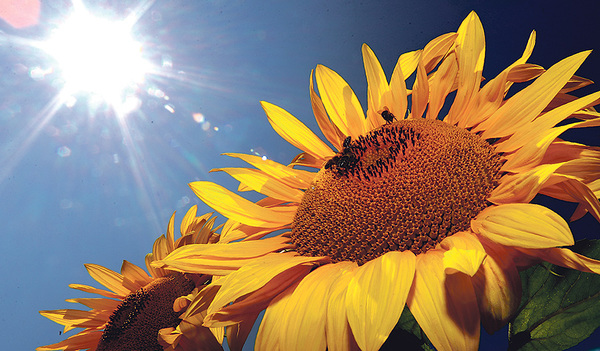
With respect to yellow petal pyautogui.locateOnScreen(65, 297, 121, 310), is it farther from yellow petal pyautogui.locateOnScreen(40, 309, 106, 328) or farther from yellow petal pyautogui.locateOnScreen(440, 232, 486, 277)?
yellow petal pyautogui.locateOnScreen(440, 232, 486, 277)

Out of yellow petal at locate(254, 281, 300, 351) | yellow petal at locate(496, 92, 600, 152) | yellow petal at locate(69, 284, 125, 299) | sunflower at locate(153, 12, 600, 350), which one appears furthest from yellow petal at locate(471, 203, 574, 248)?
yellow petal at locate(69, 284, 125, 299)

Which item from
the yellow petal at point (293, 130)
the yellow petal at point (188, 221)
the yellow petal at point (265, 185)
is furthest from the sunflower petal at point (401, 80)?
the yellow petal at point (188, 221)

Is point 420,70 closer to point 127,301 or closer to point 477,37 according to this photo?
point 477,37

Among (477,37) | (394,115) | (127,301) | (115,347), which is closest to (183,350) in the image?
(115,347)

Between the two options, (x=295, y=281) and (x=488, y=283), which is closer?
(x=488, y=283)

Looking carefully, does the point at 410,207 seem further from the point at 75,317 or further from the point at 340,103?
the point at 75,317

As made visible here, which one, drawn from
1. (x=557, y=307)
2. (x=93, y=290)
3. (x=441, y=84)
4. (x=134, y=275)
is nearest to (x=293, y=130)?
(x=441, y=84)

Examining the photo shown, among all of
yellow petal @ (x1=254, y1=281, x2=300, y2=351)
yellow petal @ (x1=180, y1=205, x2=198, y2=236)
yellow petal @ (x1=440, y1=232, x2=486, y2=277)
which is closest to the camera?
yellow petal @ (x1=440, y1=232, x2=486, y2=277)
